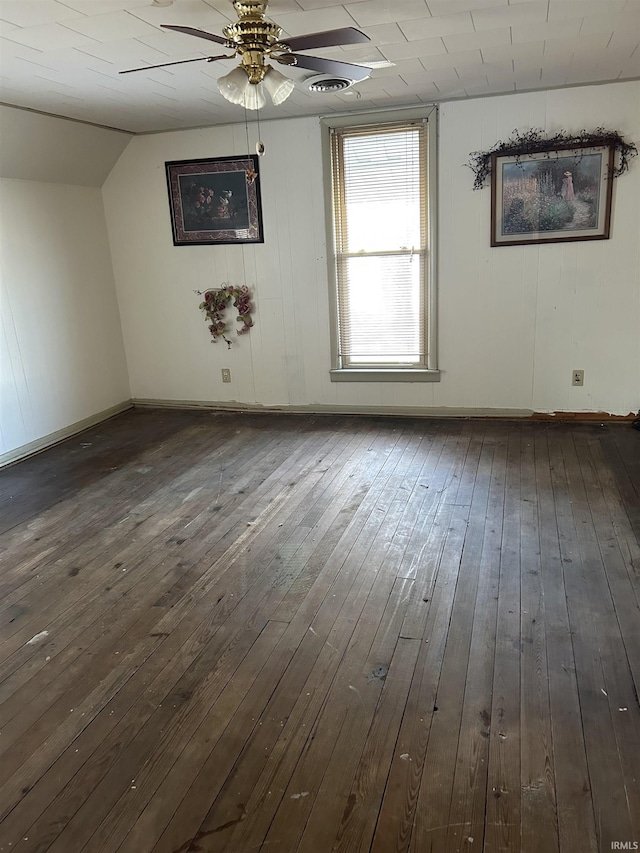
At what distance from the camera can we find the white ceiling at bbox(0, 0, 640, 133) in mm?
2592

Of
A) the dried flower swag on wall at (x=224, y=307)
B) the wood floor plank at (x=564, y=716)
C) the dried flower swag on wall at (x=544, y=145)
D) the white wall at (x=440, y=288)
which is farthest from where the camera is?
the dried flower swag on wall at (x=224, y=307)

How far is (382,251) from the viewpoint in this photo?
4.82m

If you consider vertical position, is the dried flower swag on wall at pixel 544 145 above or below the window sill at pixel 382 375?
above

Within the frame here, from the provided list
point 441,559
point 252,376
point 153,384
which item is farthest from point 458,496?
point 153,384

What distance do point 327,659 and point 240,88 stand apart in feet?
7.32

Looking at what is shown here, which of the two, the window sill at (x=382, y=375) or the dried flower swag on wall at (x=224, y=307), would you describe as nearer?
the window sill at (x=382, y=375)

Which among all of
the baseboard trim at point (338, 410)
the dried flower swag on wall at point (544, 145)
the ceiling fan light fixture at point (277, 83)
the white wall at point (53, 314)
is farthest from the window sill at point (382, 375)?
the ceiling fan light fixture at point (277, 83)

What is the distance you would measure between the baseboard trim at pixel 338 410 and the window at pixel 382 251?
28 centimetres

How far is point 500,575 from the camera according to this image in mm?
2701

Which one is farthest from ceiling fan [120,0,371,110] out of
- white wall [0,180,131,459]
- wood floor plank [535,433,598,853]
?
white wall [0,180,131,459]

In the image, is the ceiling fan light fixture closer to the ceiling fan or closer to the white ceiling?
the ceiling fan

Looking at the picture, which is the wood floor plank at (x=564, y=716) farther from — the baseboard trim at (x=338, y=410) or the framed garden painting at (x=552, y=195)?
the framed garden painting at (x=552, y=195)

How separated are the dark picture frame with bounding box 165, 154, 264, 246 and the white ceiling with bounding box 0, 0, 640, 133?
0.56 metres

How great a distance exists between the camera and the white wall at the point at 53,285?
175 inches
